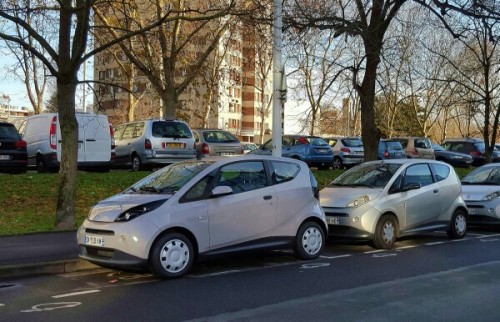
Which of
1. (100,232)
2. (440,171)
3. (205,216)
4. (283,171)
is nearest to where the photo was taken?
(100,232)

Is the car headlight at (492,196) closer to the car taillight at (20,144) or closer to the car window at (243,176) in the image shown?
the car window at (243,176)

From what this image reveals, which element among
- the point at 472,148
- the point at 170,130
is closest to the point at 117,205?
the point at 170,130

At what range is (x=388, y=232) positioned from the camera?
1051 cm

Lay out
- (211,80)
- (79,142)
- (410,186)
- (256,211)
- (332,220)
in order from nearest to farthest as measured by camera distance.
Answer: (256,211)
(332,220)
(410,186)
(79,142)
(211,80)

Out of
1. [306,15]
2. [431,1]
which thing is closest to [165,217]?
[306,15]

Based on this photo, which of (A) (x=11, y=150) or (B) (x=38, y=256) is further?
(A) (x=11, y=150)

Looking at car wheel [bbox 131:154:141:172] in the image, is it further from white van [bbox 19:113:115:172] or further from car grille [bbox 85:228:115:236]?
car grille [bbox 85:228:115:236]

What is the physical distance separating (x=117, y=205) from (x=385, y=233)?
5.06m

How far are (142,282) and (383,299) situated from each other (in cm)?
309

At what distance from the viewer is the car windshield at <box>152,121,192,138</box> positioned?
19.1 m

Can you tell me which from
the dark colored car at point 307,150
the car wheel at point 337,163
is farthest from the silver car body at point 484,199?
the car wheel at point 337,163

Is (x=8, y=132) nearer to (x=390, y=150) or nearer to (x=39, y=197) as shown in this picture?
(x=39, y=197)

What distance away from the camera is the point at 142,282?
756 centimetres

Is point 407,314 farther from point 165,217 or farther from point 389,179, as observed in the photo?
point 389,179
